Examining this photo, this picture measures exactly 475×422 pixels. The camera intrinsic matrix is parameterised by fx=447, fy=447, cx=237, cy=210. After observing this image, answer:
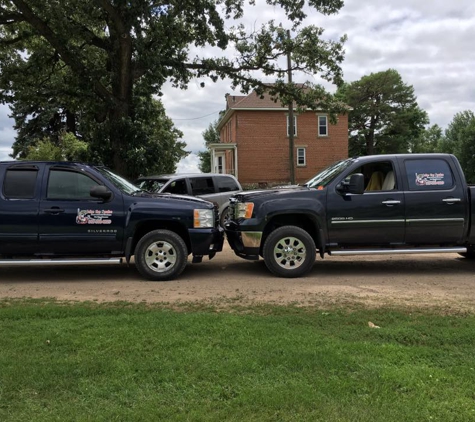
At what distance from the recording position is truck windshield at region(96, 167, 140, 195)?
24.1 feet

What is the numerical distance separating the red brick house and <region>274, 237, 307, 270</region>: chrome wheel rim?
27860 mm

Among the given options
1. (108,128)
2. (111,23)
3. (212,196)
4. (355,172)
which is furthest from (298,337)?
(111,23)

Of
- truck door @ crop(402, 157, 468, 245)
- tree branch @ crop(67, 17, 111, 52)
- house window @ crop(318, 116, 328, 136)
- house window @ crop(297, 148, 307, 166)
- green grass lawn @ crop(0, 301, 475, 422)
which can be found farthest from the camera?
house window @ crop(318, 116, 328, 136)

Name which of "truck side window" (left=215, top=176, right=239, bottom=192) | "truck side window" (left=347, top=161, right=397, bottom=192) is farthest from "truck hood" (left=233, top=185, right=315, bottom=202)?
"truck side window" (left=215, top=176, right=239, bottom=192)

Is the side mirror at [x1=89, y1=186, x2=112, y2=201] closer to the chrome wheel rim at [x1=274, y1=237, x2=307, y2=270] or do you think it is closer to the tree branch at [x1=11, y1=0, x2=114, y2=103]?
the chrome wheel rim at [x1=274, y1=237, x2=307, y2=270]

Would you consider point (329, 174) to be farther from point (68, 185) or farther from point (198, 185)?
point (198, 185)

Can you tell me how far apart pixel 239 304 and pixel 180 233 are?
2274 mm

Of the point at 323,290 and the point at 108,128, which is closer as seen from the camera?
the point at 323,290

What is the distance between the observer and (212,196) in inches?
517

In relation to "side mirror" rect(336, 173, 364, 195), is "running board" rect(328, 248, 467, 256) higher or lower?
lower

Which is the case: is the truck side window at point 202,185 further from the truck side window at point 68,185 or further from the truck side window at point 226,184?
the truck side window at point 68,185

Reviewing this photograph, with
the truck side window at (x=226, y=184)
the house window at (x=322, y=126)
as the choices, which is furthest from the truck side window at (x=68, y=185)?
the house window at (x=322, y=126)

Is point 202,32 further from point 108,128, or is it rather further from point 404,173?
point 404,173

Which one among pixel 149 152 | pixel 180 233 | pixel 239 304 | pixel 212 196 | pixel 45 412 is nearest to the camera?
pixel 45 412
